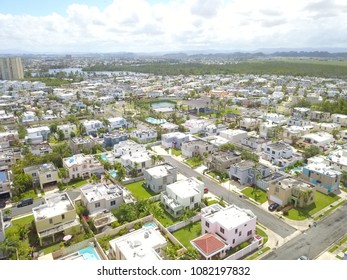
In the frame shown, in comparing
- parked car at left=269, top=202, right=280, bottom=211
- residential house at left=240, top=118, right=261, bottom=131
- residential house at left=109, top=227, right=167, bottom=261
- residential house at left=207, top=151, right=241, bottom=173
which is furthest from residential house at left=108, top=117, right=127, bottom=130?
residential house at left=109, top=227, right=167, bottom=261

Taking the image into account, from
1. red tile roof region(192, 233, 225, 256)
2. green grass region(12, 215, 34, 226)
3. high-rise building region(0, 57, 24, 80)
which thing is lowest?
green grass region(12, 215, 34, 226)

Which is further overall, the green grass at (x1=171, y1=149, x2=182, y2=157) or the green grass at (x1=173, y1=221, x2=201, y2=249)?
the green grass at (x1=171, y1=149, x2=182, y2=157)

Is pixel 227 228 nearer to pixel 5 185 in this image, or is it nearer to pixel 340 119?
pixel 5 185

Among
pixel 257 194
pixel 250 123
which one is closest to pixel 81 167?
pixel 257 194

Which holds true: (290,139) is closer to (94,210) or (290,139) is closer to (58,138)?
(94,210)

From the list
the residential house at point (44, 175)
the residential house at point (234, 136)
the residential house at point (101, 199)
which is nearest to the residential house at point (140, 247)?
the residential house at point (101, 199)

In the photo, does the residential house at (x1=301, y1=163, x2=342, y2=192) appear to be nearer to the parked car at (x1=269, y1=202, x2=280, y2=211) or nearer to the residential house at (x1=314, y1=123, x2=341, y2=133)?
the parked car at (x1=269, y1=202, x2=280, y2=211)

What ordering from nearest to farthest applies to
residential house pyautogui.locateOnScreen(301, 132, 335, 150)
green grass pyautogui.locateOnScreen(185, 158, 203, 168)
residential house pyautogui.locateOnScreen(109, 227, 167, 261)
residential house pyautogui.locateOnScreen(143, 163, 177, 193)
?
residential house pyautogui.locateOnScreen(109, 227, 167, 261), residential house pyautogui.locateOnScreen(143, 163, 177, 193), green grass pyautogui.locateOnScreen(185, 158, 203, 168), residential house pyautogui.locateOnScreen(301, 132, 335, 150)
